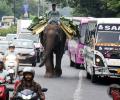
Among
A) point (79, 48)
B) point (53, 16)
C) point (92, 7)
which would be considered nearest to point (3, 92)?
point (53, 16)

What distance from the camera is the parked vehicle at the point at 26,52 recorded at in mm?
35438

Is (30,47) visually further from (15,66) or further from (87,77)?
(15,66)

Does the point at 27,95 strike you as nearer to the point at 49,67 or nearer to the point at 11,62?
the point at 11,62

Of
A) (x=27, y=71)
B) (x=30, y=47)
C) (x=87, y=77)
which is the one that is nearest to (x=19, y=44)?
(x=30, y=47)

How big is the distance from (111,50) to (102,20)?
1.43 meters

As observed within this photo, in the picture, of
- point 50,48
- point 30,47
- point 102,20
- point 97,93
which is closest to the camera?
point 97,93

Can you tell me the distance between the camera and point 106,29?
78.4 feet

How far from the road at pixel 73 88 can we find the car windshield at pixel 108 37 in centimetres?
162

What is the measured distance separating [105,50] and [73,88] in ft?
6.47

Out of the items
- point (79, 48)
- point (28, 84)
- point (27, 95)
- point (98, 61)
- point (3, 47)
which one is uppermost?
point (28, 84)

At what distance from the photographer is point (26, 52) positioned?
36000mm

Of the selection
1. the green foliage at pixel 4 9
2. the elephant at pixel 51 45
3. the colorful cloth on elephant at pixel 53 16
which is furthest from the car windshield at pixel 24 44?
the green foliage at pixel 4 9

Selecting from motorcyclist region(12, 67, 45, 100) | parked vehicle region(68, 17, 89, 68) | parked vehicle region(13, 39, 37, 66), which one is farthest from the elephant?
motorcyclist region(12, 67, 45, 100)

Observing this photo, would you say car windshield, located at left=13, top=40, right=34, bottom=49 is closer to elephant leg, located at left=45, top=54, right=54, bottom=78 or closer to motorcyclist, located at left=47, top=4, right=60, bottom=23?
elephant leg, located at left=45, top=54, right=54, bottom=78
